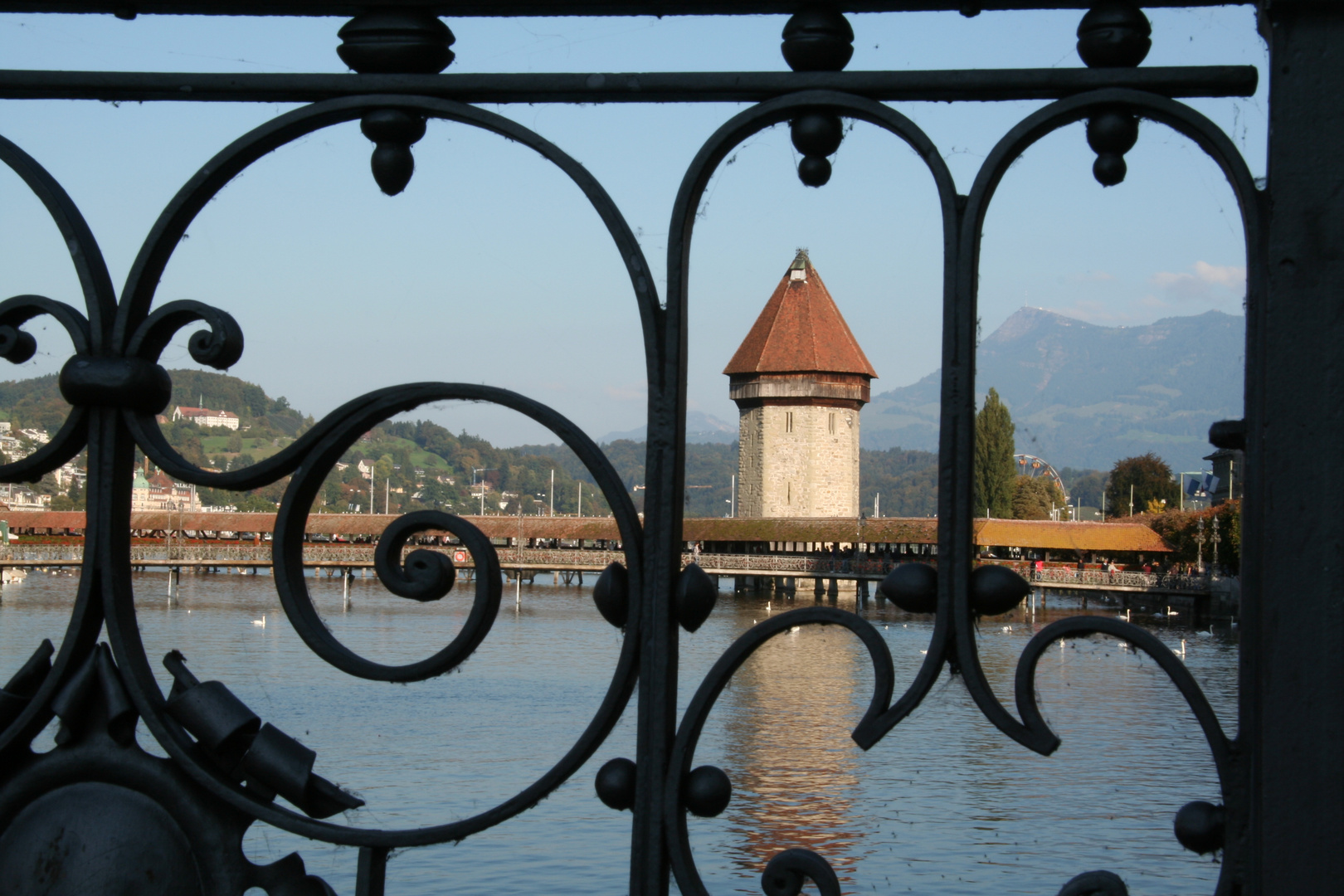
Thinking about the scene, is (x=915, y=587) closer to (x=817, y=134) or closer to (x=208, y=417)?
(x=817, y=134)

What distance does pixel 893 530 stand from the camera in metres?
42.7

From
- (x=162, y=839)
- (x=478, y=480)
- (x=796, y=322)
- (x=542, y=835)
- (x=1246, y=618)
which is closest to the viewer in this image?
(x=1246, y=618)

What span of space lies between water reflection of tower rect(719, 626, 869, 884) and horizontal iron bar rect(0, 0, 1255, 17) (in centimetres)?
729

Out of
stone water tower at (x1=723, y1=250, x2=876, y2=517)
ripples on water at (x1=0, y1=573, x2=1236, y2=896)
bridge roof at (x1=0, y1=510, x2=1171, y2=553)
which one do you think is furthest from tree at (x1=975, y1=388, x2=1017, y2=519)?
ripples on water at (x1=0, y1=573, x2=1236, y2=896)

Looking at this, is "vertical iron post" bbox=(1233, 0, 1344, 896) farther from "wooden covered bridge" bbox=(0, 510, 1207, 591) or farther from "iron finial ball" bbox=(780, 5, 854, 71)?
"wooden covered bridge" bbox=(0, 510, 1207, 591)

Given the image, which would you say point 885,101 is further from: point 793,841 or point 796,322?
point 796,322

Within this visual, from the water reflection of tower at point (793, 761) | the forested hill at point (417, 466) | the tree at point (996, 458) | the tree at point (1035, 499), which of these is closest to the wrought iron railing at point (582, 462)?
the water reflection of tower at point (793, 761)

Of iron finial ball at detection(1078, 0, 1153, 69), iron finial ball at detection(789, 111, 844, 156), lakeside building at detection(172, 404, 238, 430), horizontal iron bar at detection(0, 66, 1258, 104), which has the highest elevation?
lakeside building at detection(172, 404, 238, 430)

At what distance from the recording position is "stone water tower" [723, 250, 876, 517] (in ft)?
150

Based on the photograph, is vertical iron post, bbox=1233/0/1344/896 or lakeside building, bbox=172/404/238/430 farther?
lakeside building, bbox=172/404/238/430

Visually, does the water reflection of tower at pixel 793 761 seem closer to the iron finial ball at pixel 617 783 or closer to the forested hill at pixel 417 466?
the iron finial ball at pixel 617 783

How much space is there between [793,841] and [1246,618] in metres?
13.9

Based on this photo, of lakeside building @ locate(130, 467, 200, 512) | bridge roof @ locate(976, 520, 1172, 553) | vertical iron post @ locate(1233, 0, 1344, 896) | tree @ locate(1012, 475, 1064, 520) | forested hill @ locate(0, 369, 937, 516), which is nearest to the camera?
vertical iron post @ locate(1233, 0, 1344, 896)

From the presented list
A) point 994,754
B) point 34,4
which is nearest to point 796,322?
point 994,754
